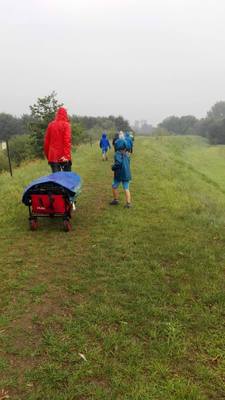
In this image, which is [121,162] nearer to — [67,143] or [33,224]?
[67,143]

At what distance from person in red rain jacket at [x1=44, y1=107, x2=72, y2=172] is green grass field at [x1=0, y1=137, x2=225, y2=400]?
1618mm

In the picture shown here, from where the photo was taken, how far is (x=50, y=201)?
7.89 metres

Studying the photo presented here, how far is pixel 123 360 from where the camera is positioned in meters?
4.02

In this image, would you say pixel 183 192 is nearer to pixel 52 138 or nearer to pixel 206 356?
pixel 52 138

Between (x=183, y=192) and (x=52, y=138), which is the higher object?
(x=52, y=138)

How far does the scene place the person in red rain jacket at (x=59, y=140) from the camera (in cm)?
930

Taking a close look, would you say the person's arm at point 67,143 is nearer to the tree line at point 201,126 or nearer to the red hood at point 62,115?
the red hood at point 62,115

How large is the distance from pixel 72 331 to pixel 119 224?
14.1ft

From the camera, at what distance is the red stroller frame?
788cm

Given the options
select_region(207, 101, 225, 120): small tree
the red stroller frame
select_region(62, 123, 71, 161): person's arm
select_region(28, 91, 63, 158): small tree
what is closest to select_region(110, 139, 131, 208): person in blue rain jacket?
select_region(62, 123, 71, 161): person's arm

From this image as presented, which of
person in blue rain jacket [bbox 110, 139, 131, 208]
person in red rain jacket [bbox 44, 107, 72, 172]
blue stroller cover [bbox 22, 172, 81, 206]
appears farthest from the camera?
person in blue rain jacket [bbox 110, 139, 131, 208]

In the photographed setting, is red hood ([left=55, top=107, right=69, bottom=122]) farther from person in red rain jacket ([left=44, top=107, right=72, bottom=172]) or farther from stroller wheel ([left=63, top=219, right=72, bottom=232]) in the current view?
stroller wheel ([left=63, top=219, right=72, bottom=232])

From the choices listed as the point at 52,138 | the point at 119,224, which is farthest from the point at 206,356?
the point at 52,138

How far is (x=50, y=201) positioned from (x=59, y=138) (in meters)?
2.07
